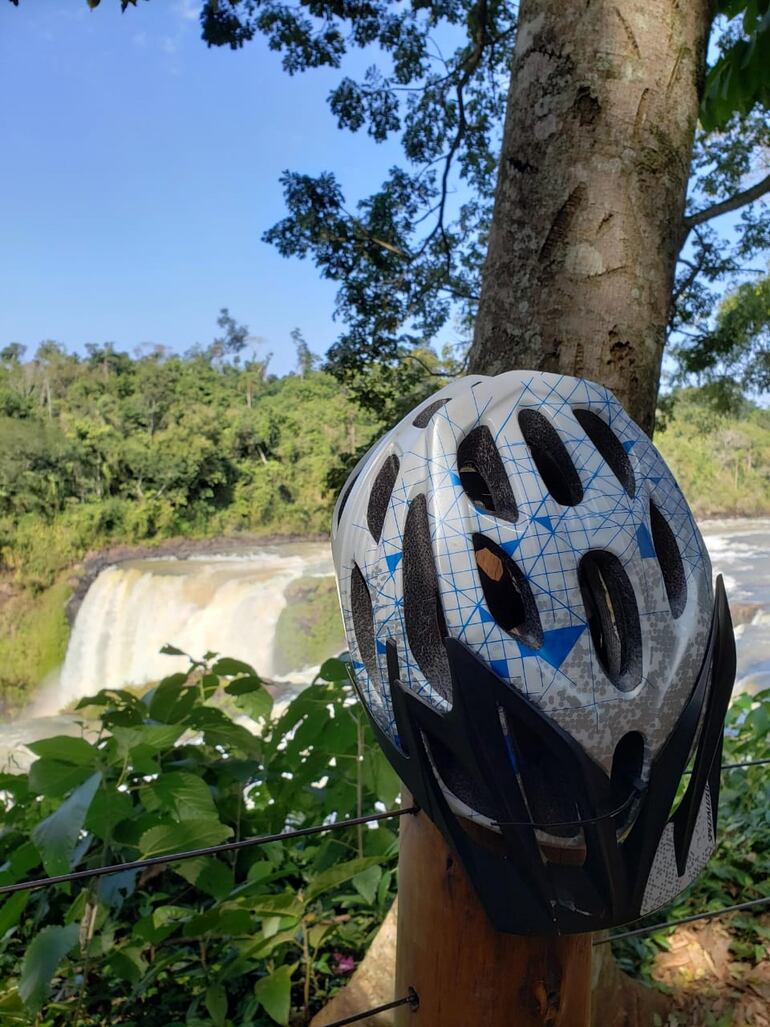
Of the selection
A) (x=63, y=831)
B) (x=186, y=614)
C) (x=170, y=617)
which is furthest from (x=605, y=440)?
(x=170, y=617)

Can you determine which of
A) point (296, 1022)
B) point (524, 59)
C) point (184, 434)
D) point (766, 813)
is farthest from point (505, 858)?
point (184, 434)

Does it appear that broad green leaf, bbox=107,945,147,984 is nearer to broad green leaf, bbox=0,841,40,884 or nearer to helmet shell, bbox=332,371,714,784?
broad green leaf, bbox=0,841,40,884

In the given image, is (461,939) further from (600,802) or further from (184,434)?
(184,434)

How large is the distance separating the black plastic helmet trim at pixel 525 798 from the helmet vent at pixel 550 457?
0.15 m

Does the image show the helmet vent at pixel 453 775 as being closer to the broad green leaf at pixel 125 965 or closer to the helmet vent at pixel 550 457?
the helmet vent at pixel 550 457

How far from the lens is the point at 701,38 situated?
1.13 m

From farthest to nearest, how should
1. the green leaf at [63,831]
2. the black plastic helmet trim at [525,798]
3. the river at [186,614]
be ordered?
1. the river at [186,614]
2. the green leaf at [63,831]
3. the black plastic helmet trim at [525,798]

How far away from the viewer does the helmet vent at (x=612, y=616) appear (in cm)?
58

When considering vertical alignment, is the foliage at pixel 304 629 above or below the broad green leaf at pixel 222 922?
below

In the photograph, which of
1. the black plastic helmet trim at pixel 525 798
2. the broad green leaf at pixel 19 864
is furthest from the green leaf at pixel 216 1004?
the black plastic helmet trim at pixel 525 798

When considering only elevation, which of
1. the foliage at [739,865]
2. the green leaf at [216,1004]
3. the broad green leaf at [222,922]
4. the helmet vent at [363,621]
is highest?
the helmet vent at [363,621]

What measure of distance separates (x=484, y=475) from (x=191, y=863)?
3.21ft

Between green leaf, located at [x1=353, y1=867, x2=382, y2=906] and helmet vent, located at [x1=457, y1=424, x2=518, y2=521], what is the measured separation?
95 cm

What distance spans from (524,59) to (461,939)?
120cm
